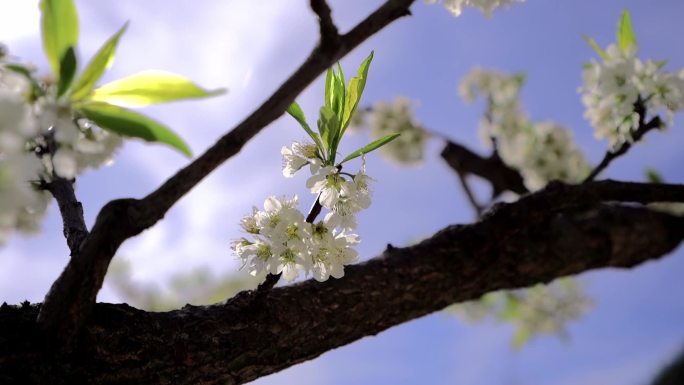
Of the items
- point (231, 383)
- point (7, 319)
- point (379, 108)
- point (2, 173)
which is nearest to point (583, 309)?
point (379, 108)

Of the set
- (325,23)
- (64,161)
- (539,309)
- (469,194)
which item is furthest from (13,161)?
(539,309)

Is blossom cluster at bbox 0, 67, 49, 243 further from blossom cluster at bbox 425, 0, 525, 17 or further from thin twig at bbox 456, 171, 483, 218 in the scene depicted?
thin twig at bbox 456, 171, 483, 218

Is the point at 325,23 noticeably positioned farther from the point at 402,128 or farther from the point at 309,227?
the point at 402,128

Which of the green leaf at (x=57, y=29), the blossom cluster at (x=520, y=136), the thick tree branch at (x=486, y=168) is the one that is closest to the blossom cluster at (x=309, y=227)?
the green leaf at (x=57, y=29)

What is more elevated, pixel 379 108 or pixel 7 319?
pixel 379 108

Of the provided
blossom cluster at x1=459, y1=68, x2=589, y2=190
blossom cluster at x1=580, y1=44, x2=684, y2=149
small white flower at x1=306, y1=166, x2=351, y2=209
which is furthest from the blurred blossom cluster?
small white flower at x1=306, y1=166, x2=351, y2=209

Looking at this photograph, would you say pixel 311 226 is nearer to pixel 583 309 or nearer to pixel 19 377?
pixel 19 377
